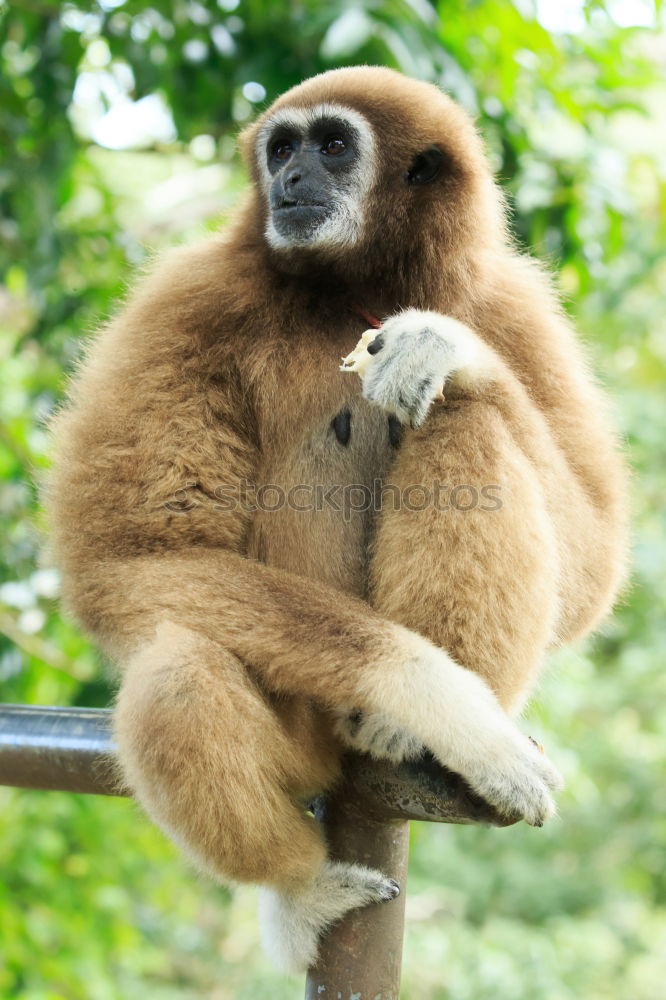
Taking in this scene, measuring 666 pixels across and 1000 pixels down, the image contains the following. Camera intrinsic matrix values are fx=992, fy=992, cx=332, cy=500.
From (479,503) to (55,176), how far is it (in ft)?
9.35

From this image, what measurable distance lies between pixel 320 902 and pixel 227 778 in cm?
51

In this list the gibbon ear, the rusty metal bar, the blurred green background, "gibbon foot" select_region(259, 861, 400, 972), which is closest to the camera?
the rusty metal bar

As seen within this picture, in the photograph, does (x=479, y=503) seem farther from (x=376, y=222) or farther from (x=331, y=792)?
(x=376, y=222)

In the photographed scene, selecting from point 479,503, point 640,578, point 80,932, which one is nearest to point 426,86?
point 479,503

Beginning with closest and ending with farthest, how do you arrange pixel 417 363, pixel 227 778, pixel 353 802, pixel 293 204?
pixel 227 778 < pixel 417 363 < pixel 353 802 < pixel 293 204

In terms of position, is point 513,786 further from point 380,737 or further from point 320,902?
point 320,902

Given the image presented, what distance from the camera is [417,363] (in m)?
2.50

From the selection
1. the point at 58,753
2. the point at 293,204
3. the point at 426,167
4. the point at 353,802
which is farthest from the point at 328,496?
the point at 426,167

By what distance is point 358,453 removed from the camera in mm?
2926

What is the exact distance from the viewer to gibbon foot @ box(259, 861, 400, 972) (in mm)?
2578

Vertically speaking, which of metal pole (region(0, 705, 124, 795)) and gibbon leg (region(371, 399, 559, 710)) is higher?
gibbon leg (region(371, 399, 559, 710))

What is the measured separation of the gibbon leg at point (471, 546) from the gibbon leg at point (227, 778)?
0.49m

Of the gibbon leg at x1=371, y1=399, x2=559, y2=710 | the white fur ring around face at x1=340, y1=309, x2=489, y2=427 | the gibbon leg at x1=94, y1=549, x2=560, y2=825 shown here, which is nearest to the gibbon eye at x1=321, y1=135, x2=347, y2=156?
the white fur ring around face at x1=340, y1=309, x2=489, y2=427

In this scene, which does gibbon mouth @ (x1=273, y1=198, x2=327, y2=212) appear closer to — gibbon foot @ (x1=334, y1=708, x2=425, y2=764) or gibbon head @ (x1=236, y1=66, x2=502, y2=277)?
gibbon head @ (x1=236, y1=66, x2=502, y2=277)
